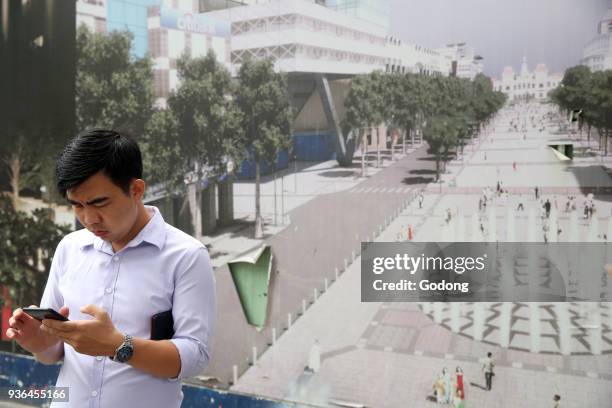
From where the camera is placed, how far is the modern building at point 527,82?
127 inches

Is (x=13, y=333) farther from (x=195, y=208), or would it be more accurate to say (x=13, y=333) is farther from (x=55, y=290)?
(x=195, y=208)

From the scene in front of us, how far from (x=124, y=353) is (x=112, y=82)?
11.4 ft

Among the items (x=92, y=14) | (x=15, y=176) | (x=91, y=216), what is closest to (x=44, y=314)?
(x=91, y=216)

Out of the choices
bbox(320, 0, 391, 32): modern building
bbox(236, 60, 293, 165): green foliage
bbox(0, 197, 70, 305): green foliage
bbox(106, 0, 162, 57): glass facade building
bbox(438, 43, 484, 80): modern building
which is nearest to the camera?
bbox(438, 43, 484, 80): modern building

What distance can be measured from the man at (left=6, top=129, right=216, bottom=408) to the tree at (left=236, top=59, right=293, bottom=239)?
2.59 meters

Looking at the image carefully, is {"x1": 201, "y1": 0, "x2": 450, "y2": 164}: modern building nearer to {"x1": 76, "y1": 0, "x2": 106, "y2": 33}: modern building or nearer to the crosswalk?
the crosswalk

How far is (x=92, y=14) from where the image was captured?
3963 mm

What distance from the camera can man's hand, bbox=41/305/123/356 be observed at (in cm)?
91

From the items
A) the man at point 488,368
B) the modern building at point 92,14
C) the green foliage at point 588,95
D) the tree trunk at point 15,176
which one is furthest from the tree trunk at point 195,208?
the green foliage at point 588,95

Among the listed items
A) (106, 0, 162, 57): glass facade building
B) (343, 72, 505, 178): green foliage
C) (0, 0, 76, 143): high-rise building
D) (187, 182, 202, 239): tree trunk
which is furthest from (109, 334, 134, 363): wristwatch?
(0, 0, 76, 143): high-rise building

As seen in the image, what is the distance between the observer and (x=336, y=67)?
144 inches

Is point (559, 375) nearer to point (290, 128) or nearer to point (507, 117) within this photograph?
point (507, 117)

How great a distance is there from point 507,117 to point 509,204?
535 mm

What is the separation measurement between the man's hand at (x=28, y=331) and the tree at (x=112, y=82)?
2.99 m
